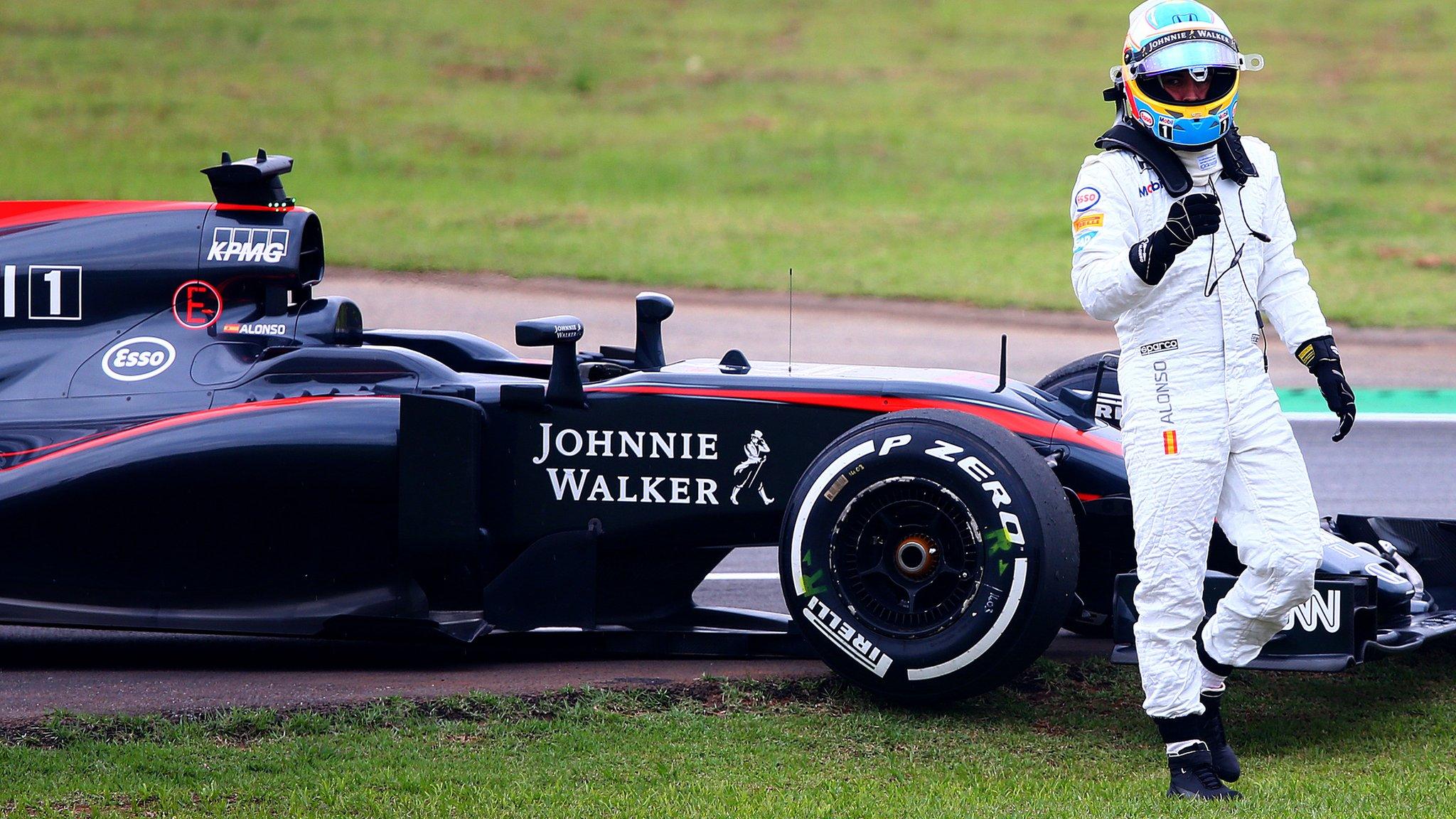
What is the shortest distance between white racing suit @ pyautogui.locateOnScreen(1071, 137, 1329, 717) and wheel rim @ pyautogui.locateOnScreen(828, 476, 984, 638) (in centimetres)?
63

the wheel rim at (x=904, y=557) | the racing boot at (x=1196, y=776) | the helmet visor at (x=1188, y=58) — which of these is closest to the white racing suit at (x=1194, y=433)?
the racing boot at (x=1196, y=776)

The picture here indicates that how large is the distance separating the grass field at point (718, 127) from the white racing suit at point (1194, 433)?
1097 centimetres

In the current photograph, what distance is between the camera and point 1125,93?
4676mm

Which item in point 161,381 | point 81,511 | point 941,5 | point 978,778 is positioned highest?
point 941,5

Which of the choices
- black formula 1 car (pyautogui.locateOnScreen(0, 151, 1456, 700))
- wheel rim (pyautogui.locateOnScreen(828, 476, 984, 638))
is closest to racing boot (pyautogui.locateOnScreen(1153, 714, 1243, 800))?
black formula 1 car (pyautogui.locateOnScreen(0, 151, 1456, 700))

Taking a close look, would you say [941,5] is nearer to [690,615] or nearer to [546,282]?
[546,282]

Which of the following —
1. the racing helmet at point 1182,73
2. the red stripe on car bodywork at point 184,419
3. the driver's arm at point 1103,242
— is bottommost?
the red stripe on car bodywork at point 184,419

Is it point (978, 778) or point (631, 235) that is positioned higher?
point (631, 235)

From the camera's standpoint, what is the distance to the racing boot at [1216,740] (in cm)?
451

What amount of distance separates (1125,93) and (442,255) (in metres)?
13.1

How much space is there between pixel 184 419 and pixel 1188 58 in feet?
11.4

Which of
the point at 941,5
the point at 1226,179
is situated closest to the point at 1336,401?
the point at 1226,179

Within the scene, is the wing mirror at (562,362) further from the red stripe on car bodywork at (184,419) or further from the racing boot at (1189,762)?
the racing boot at (1189,762)

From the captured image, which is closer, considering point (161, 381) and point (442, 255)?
point (161, 381)
